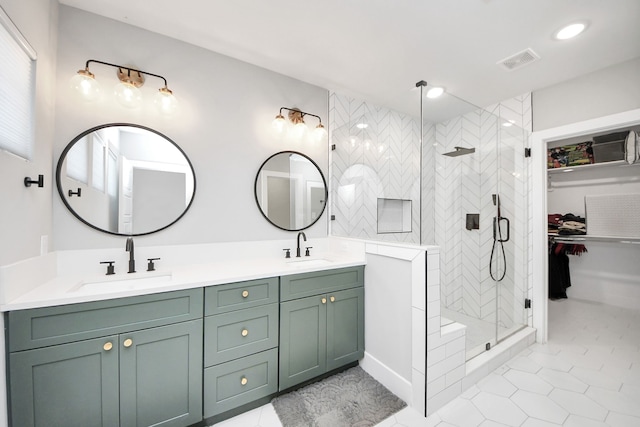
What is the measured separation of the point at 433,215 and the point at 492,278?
1014mm

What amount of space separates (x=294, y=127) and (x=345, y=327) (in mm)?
1883

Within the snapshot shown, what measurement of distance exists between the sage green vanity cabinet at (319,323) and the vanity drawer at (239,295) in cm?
10

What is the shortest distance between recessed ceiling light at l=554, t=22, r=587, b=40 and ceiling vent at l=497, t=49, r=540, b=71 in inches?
7.4

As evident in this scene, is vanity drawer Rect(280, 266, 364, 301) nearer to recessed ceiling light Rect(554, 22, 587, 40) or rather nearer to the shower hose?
the shower hose

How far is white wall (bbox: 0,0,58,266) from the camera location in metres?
1.15

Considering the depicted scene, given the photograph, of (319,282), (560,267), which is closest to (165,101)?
(319,282)

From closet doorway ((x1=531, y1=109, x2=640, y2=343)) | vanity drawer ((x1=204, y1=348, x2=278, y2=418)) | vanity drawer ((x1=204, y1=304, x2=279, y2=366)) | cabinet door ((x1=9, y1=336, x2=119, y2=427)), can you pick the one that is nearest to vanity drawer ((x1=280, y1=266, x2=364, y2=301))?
vanity drawer ((x1=204, y1=304, x2=279, y2=366))

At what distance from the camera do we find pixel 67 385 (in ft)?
3.89

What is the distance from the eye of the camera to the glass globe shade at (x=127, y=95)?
1760mm

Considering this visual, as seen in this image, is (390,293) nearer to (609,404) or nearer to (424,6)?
(609,404)

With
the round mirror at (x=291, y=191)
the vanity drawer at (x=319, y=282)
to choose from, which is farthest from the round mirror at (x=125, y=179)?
the vanity drawer at (x=319, y=282)

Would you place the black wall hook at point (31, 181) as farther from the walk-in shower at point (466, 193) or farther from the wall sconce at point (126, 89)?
the walk-in shower at point (466, 193)

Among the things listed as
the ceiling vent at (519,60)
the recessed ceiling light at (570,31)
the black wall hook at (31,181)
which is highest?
the ceiling vent at (519,60)

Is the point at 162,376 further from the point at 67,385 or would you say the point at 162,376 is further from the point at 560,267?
the point at 560,267
